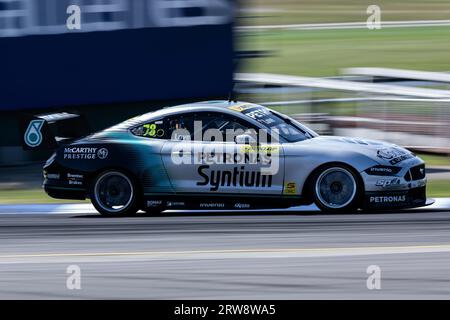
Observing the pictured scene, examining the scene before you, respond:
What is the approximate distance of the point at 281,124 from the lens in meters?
12.5

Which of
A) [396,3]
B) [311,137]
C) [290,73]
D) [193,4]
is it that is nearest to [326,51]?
[290,73]

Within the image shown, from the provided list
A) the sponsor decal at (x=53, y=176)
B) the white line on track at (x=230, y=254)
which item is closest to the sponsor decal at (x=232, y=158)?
the sponsor decal at (x=53, y=176)

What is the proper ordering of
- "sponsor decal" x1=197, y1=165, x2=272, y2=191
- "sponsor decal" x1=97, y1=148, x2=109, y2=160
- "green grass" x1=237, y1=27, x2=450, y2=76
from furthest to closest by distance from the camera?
"green grass" x1=237, y1=27, x2=450, y2=76
"sponsor decal" x1=97, y1=148, x2=109, y2=160
"sponsor decal" x1=197, y1=165, x2=272, y2=191

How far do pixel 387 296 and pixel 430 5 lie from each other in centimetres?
3556

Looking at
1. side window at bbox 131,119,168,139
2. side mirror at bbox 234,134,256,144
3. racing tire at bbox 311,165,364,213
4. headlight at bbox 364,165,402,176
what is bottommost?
racing tire at bbox 311,165,364,213

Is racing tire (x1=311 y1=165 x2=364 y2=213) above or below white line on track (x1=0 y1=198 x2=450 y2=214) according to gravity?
above

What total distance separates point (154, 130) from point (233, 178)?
1176 mm

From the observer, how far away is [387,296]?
8156 millimetres

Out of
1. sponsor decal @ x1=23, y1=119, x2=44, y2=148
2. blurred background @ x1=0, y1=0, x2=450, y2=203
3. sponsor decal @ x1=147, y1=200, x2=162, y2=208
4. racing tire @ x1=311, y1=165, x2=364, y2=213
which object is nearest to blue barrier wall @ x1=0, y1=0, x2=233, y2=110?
blurred background @ x1=0, y1=0, x2=450, y2=203

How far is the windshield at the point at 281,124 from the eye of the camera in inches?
Result: 486

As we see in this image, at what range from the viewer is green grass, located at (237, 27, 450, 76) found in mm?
31559

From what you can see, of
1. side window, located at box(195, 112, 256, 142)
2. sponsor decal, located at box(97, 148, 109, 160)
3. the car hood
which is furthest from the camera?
sponsor decal, located at box(97, 148, 109, 160)

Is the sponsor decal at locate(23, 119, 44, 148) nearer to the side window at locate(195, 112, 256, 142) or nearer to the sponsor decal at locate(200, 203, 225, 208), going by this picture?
the side window at locate(195, 112, 256, 142)

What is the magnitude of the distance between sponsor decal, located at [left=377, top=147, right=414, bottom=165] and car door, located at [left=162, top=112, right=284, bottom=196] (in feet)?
3.81
